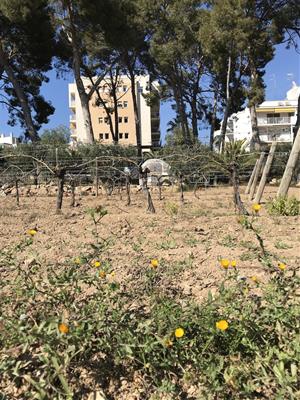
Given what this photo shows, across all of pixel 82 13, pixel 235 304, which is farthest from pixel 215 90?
pixel 235 304

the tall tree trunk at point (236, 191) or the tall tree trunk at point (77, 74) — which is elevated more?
the tall tree trunk at point (77, 74)

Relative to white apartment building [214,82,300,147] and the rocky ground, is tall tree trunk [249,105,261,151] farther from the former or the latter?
white apartment building [214,82,300,147]

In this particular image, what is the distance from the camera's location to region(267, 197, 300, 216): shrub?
5.68 meters

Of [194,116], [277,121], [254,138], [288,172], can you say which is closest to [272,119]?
[277,121]

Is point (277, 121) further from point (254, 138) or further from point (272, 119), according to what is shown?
point (254, 138)

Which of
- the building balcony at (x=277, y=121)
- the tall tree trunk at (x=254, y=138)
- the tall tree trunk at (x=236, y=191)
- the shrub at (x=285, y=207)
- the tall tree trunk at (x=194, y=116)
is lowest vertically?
the shrub at (x=285, y=207)

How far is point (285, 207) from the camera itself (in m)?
Answer: 5.75

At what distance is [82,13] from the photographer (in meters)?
18.5

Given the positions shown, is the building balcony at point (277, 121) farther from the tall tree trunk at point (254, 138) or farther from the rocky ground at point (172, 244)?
the rocky ground at point (172, 244)

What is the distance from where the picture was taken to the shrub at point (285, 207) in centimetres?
568

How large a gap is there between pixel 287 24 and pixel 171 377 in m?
21.0

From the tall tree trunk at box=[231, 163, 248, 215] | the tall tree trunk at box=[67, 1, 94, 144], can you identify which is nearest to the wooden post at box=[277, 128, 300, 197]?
the tall tree trunk at box=[231, 163, 248, 215]

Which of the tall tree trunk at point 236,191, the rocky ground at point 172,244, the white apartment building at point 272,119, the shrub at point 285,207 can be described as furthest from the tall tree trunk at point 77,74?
the white apartment building at point 272,119

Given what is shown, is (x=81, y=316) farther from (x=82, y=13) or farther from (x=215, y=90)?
(x=215, y=90)
